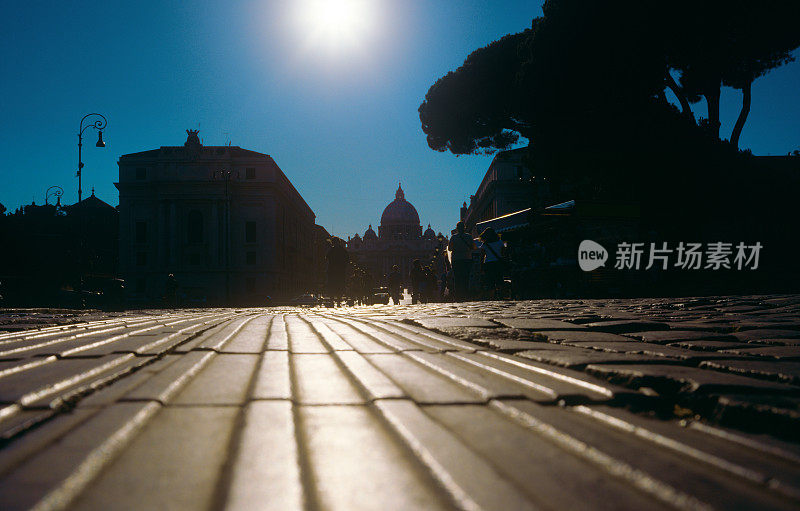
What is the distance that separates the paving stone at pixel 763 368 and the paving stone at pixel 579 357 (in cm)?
22

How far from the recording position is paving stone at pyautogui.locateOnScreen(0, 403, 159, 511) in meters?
0.81

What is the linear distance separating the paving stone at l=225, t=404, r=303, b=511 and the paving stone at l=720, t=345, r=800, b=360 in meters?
2.30

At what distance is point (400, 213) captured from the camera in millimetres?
128875

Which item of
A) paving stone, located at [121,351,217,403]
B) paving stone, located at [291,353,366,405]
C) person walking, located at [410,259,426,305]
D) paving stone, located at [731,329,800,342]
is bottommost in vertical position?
paving stone, located at [731,329,800,342]

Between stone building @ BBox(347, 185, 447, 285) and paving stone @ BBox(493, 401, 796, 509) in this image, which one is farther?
stone building @ BBox(347, 185, 447, 285)

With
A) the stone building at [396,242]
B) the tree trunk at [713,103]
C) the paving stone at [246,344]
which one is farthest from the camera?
the stone building at [396,242]

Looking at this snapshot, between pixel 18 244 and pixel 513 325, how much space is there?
42911mm

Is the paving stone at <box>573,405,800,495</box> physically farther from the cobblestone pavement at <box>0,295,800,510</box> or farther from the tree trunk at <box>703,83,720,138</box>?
the tree trunk at <box>703,83,720,138</box>

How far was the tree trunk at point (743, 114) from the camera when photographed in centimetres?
2065

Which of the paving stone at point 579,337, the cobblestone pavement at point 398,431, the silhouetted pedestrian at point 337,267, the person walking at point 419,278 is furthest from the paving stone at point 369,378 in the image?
the person walking at point 419,278

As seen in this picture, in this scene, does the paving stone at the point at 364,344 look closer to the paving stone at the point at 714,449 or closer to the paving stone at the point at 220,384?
the paving stone at the point at 220,384

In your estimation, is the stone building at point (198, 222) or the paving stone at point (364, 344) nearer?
the paving stone at point (364, 344)

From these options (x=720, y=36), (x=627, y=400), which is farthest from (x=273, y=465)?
(x=720, y=36)

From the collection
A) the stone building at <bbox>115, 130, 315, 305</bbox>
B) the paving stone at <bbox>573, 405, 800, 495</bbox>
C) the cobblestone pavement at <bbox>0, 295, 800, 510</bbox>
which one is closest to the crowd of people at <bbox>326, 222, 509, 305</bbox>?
the cobblestone pavement at <bbox>0, 295, 800, 510</bbox>
